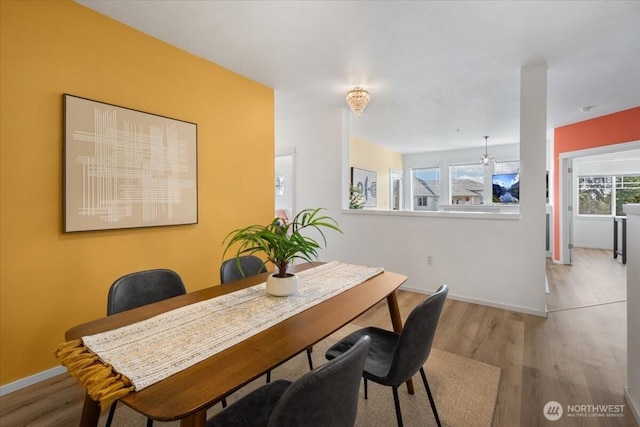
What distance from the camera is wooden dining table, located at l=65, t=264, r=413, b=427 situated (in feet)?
2.52

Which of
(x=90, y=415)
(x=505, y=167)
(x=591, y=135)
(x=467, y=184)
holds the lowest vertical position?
(x=90, y=415)

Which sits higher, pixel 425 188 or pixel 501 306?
pixel 425 188

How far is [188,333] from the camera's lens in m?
1.14

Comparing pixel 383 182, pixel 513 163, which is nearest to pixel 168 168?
pixel 383 182

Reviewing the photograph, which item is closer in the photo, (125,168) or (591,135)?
(125,168)

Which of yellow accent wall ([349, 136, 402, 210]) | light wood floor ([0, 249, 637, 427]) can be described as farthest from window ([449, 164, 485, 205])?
light wood floor ([0, 249, 637, 427])

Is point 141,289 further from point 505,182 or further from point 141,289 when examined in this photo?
point 505,182

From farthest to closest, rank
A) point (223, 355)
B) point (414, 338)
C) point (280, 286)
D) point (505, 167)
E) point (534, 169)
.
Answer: point (505, 167), point (534, 169), point (280, 286), point (414, 338), point (223, 355)

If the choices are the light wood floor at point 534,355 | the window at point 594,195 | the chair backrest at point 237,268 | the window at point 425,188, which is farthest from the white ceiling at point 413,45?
the window at point 425,188

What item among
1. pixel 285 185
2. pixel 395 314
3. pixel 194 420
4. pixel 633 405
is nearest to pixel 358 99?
pixel 395 314

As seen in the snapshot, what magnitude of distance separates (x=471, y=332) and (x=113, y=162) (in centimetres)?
324

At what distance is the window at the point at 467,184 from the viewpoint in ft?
24.8

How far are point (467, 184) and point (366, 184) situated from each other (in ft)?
9.58

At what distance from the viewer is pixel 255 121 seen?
3.46 m
